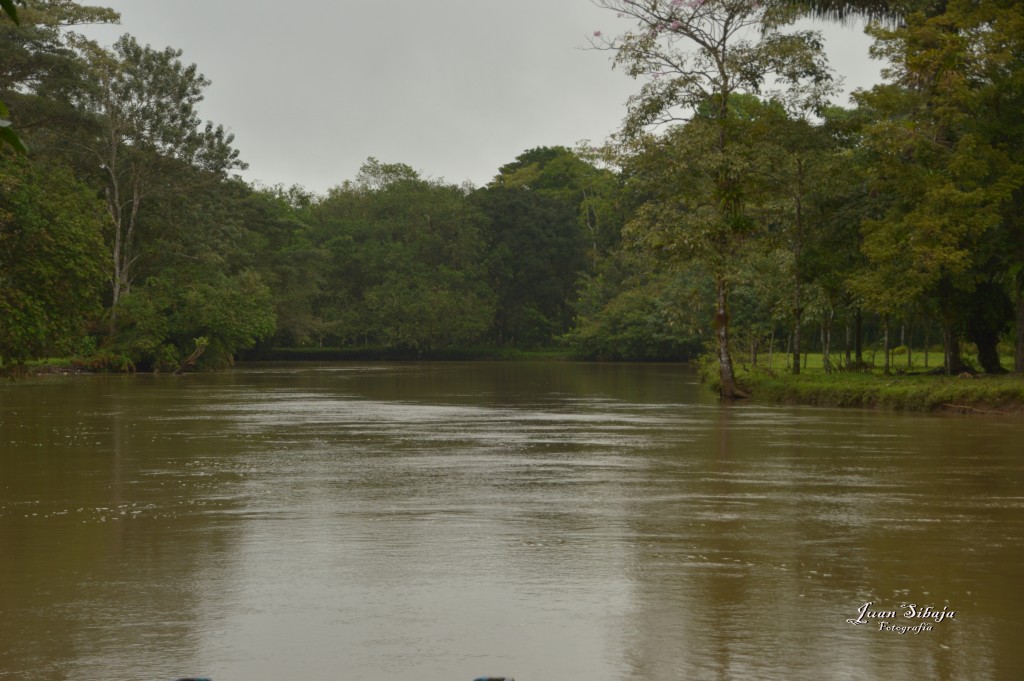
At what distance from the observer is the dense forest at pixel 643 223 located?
29.9m

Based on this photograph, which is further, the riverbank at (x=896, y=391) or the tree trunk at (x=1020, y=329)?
the tree trunk at (x=1020, y=329)

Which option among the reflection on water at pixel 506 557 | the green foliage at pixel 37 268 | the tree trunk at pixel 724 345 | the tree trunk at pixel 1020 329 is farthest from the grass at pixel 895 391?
the green foliage at pixel 37 268

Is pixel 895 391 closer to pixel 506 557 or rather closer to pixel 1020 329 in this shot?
pixel 1020 329

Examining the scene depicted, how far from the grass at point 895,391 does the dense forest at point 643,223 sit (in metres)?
1.63

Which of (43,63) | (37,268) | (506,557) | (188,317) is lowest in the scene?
(506,557)

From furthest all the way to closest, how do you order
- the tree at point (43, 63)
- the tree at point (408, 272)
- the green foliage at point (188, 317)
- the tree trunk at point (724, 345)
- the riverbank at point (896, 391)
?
the tree at point (408, 272) < the green foliage at point (188, 317) < the tree at point (43, 63) < the tree trunk at point (724, 345) < the riverbank at point (896, 391)

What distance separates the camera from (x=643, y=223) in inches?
1339

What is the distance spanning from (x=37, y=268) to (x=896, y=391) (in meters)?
25.3

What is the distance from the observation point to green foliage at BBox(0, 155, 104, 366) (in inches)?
1394

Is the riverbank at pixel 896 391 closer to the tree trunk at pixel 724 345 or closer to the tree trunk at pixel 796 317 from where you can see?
the tree trunk at pixel 796 317

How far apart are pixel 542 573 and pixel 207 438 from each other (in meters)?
12.6

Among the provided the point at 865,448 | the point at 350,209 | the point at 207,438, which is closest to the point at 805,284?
the point at 865,448

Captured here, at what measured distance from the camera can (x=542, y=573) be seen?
8.16 m

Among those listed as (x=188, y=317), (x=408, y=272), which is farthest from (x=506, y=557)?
(x=408, y=272)
